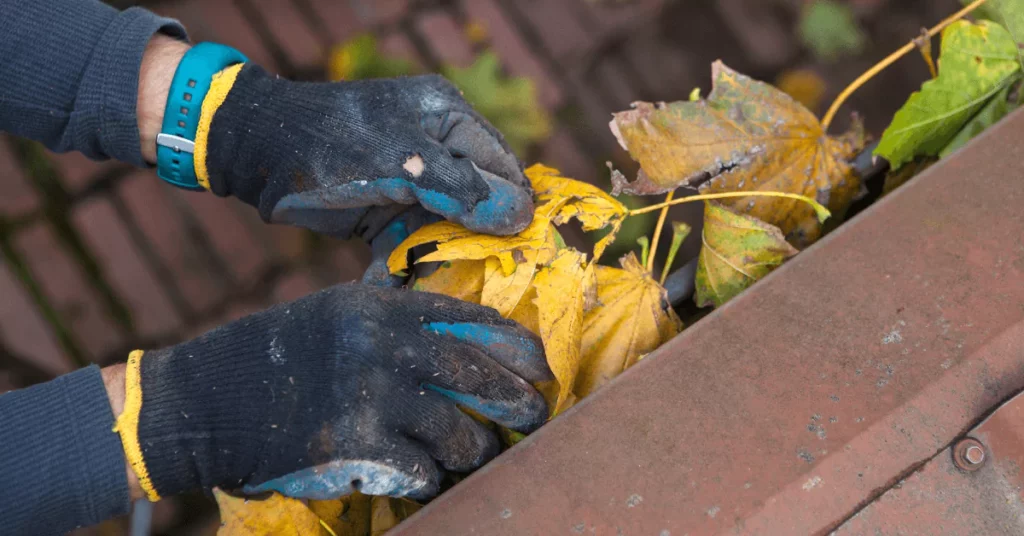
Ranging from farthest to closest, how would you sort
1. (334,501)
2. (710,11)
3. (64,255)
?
(710,11)
(64,255)
(334,501)

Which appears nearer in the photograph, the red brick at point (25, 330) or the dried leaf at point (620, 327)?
the dried leaf at point (620, 327)

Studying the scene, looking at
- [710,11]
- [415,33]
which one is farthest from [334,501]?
Answer: [710,11]

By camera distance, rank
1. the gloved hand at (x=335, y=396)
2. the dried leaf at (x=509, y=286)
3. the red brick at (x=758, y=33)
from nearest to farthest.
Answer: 1. the gloved hand at (x=335, y=396)
2. the dried leaf at (x=509, y=286)
3. the red brick at (x=758, y=33)

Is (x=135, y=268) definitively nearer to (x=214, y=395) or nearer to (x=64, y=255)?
(x=64, y=255)

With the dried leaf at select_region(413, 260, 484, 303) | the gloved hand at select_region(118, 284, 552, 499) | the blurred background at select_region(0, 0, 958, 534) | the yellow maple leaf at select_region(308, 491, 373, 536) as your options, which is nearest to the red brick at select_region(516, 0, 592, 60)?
the blurred background at select_region(0, 0, 958, 534)

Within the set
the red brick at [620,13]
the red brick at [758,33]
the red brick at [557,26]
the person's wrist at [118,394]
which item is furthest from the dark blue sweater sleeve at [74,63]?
the red brick at [758,33]

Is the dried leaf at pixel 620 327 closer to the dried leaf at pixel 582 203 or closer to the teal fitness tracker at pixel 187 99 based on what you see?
the dried leaf at pixel 582 203

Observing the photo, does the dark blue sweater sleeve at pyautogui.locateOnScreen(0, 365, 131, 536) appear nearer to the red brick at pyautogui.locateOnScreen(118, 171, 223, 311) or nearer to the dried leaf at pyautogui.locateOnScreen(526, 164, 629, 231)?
the dried leaf at pyautogui.locateOnScreen(526, 164, 629, 231)
